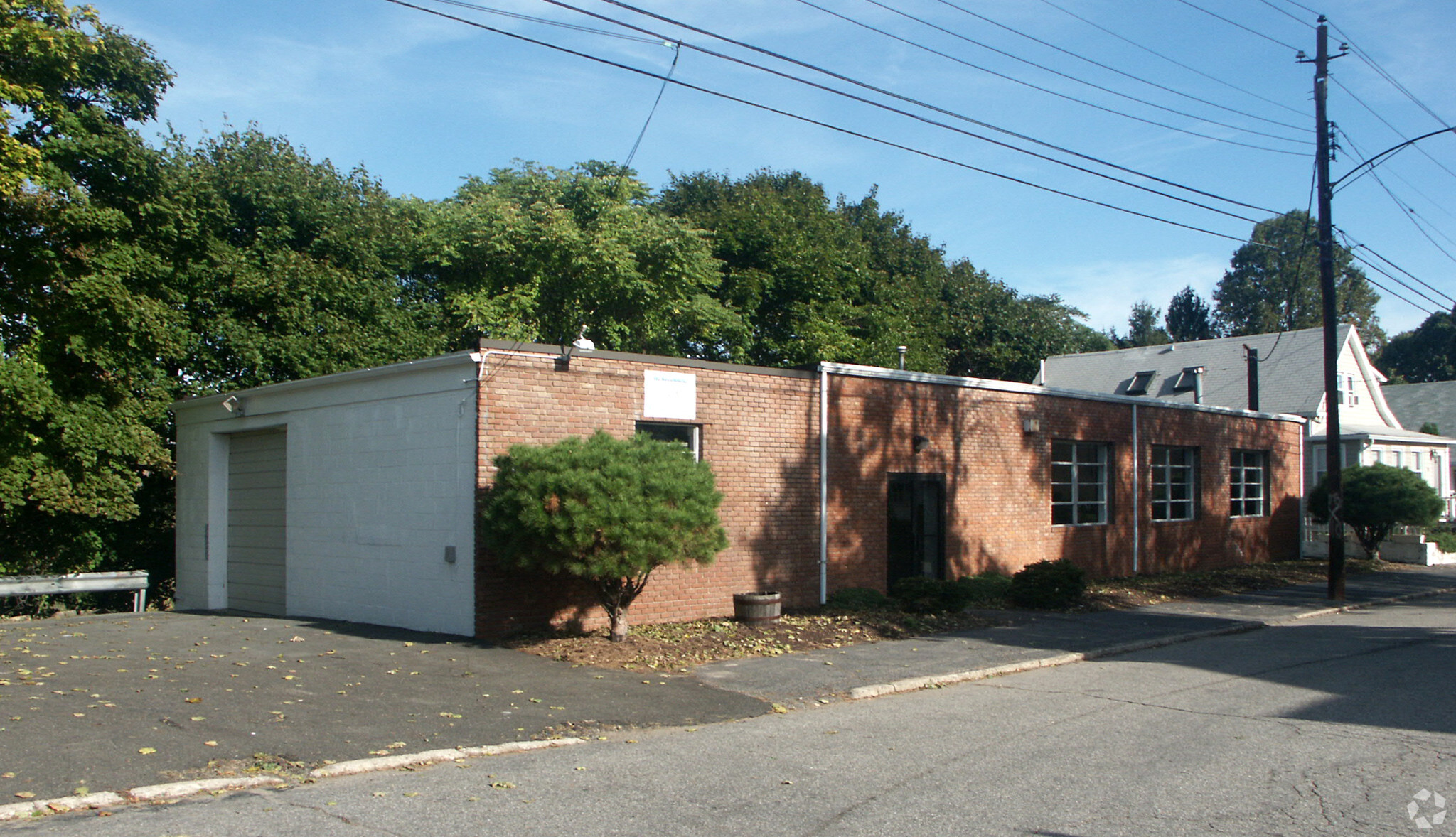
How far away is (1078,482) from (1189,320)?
245 ft

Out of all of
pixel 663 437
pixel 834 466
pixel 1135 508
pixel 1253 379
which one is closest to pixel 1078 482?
pixel 1135 508

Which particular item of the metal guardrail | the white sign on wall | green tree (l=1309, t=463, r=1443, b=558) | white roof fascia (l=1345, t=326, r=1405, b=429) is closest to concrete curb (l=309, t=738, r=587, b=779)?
the white sign on wall

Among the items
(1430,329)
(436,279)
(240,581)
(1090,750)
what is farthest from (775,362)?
(1430,329)

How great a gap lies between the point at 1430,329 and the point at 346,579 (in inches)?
3254

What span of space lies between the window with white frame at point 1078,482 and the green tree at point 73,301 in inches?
644

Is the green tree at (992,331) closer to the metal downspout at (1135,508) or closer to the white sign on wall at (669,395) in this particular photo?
the metal downspout at (1135,508)

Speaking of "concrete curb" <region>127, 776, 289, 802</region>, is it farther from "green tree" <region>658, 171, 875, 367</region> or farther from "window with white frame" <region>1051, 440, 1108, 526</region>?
"green tree" <region>658, 171, 875, 367</region>

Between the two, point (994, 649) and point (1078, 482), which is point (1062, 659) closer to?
point (994, 649)

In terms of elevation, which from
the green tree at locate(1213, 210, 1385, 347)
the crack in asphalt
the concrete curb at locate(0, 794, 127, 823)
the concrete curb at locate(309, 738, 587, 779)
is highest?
the green tree at locate(1213, 210, 1385, 347)

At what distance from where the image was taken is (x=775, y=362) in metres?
36.3

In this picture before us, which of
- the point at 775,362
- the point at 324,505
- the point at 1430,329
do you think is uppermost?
the point at 1430,329

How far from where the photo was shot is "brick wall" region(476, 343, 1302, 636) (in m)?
12.8

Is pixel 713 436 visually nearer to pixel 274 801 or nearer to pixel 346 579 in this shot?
pixel 346 579

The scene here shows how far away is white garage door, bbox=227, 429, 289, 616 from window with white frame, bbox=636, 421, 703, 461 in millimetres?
5858
